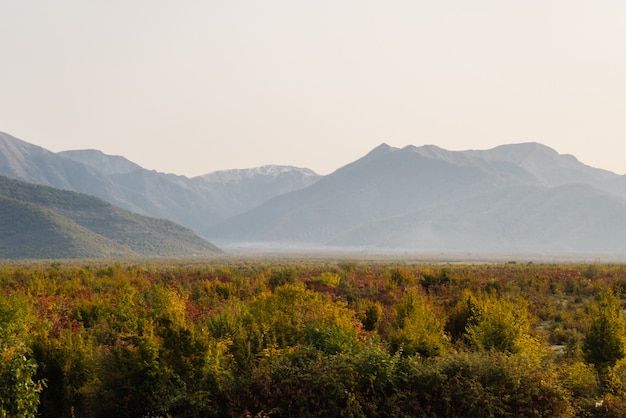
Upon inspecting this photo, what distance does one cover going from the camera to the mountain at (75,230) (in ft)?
409

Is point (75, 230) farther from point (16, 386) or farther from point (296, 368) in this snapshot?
point (296, 368)

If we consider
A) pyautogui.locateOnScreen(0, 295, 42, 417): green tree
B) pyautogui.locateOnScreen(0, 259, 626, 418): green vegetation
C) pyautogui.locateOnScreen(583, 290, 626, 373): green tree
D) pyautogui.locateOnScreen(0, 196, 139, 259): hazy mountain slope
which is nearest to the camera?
pyautogui.locateOnScreen(0, 295, 42, 417): green tree

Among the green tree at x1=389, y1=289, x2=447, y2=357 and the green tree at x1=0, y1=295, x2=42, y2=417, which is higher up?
the green tree at x1=389, y1=289, x2=447, y2=357

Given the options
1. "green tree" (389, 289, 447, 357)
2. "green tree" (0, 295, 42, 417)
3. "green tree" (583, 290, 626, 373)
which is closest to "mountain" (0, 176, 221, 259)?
"green tree" (389, 289, 447, 357)

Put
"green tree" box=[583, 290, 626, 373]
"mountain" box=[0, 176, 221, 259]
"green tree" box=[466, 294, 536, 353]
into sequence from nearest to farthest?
"green tree" box=[466, 294, 536, 353], "green tree" box=[583, 290, 626, 373], "mountain" box=[0, 176, 221, 259]

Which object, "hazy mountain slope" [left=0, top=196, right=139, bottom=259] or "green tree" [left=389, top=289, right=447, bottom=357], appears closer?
"green tree" [left=389, top=289, right=447, bottom=357]

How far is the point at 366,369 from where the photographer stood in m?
12.0

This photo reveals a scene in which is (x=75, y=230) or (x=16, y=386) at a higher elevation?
(x=75, y=230)

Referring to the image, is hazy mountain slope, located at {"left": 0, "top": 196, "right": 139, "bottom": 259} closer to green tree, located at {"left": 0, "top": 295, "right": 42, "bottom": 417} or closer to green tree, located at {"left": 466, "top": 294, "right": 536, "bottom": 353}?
green tree, located at {"left": 0, "top": 295, "right": 42, "bottom": 417}

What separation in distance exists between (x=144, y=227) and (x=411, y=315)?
159 metres

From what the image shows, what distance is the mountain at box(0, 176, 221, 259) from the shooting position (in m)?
125

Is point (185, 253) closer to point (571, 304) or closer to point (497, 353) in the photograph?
point (571, 304)

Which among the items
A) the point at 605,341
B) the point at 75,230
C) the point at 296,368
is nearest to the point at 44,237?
the point at 75,230

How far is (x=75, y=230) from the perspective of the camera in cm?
13512
